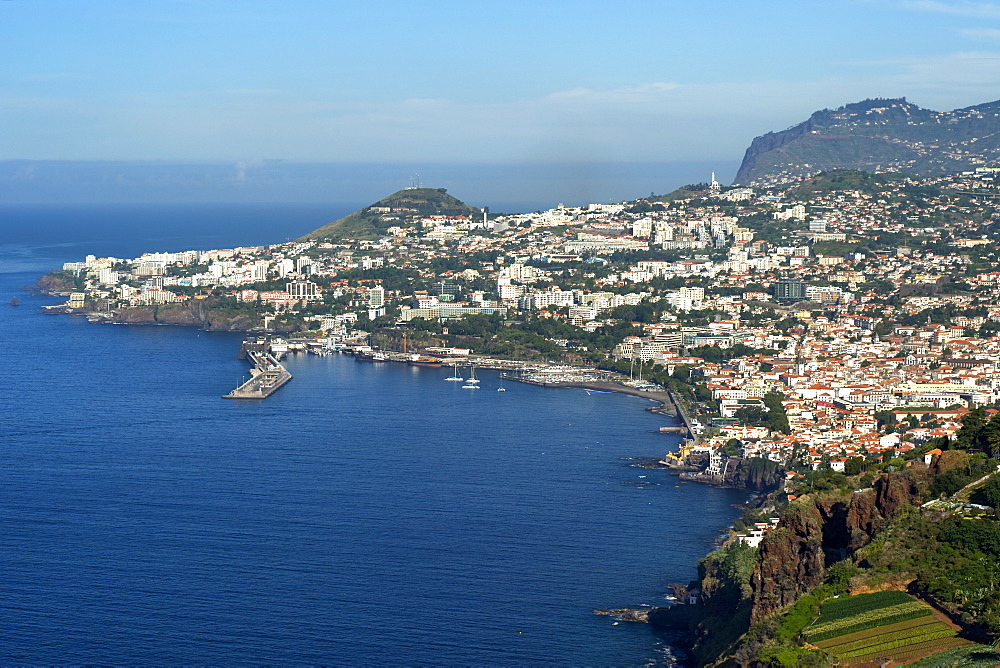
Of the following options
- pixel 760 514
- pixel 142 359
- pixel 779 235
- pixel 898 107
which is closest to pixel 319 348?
pixel 142 359

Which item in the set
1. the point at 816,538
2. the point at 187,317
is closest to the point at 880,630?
the point at 816,538

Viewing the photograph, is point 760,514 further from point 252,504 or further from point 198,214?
point 198,214

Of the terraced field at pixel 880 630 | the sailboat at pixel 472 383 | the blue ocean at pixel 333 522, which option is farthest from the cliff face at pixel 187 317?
the terraced field at pixel 880 630

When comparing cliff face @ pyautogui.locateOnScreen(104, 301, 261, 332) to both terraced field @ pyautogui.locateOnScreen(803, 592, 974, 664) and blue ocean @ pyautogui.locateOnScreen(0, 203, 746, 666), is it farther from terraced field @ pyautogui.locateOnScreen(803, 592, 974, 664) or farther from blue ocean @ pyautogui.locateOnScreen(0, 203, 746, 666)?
terraced field @ pyautogui.locateOnScreen(803, 592, 974, 664)

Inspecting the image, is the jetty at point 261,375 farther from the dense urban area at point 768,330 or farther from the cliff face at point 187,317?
the cliff face at point 187,317

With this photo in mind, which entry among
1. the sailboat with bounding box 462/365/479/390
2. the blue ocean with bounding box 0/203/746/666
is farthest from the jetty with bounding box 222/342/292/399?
the sailboat with bounding box 462/365/479/390
